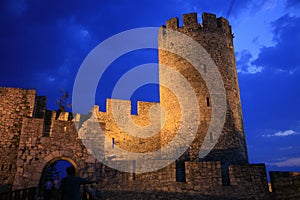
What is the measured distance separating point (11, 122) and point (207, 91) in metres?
10.1

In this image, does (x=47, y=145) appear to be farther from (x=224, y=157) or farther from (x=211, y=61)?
(x=211, y=61)

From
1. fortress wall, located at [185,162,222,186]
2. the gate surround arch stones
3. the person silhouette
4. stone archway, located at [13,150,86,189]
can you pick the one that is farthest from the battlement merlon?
the person silhouette

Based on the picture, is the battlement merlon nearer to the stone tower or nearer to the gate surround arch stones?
the stone tower

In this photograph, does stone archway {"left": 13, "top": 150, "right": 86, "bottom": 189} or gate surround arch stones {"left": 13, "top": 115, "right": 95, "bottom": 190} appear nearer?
stone archway {"left": 13, "top": 150, "right": 86, "bottom": 189}

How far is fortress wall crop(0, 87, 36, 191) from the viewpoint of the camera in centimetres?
1103

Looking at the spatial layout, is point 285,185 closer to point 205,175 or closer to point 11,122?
point 205,175

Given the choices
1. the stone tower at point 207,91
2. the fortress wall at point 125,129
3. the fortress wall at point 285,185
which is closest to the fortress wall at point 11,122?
the fortress wall at point 125,129

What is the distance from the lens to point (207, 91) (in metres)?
13.2

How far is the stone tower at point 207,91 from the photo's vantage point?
12438 millimetres

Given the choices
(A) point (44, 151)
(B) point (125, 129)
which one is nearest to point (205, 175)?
(A) point (44, 151)

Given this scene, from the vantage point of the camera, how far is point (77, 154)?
975 centimetres

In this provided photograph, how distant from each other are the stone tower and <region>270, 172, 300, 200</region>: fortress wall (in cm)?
291

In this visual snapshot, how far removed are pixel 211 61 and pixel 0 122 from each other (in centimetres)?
1140

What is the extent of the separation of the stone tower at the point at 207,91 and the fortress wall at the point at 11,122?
7.49 meters
